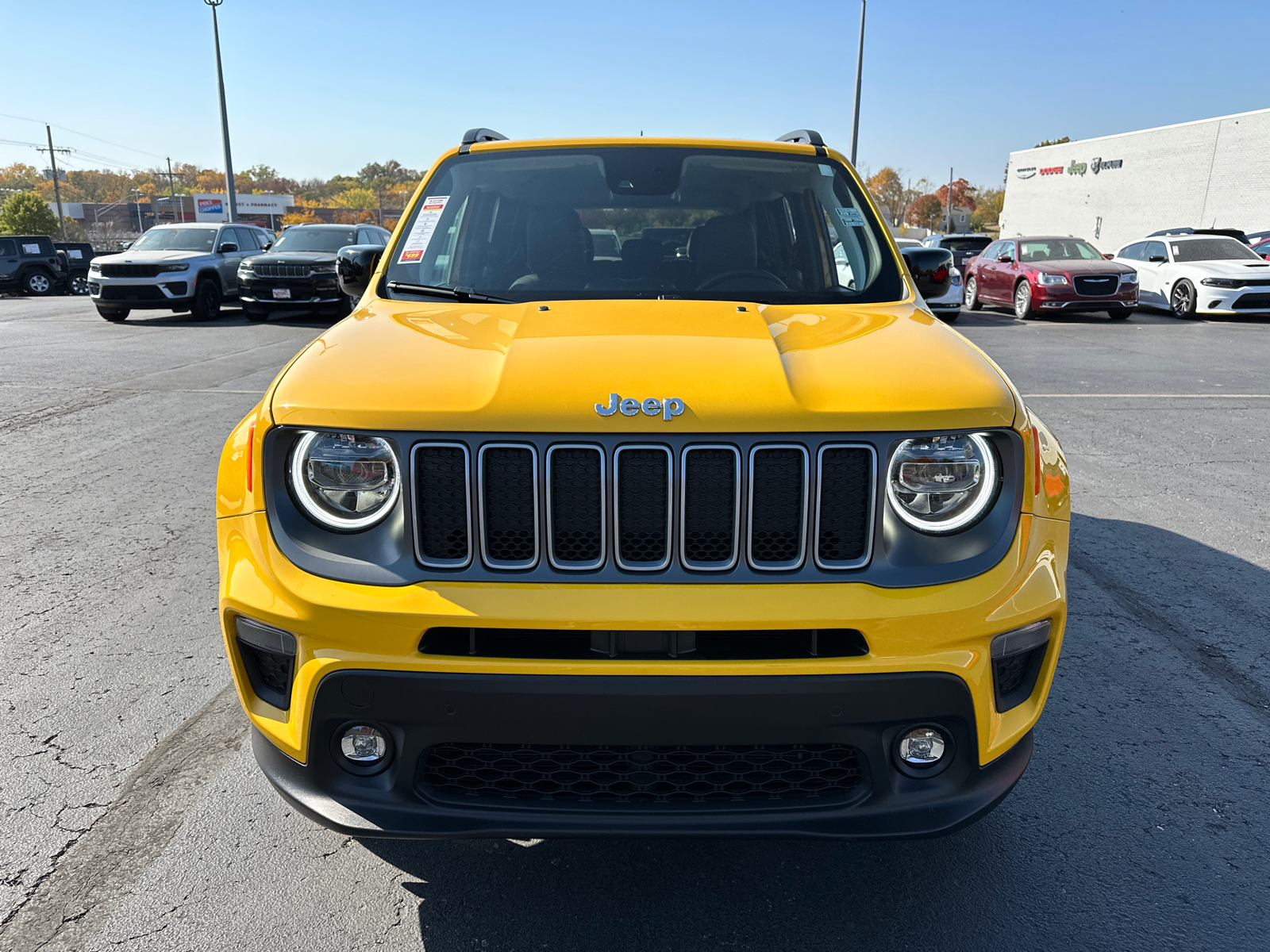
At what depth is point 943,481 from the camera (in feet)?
6.72

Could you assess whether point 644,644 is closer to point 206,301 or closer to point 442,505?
point 442,505

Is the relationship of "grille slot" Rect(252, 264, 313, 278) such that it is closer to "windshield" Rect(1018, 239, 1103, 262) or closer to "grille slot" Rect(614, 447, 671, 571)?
"windshield" Rect(1018, 239, 1103, 262)

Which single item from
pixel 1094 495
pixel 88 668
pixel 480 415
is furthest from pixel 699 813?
pixel 1094 495

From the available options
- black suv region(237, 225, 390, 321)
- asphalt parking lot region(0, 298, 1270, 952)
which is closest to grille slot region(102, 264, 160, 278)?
black suv region(237, 225, 390, 321)

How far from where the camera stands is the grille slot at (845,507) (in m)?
1.97

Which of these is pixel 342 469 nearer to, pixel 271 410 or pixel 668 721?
pixel 271 410

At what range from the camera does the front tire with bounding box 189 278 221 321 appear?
56.3 ft

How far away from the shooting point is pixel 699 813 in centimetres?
192

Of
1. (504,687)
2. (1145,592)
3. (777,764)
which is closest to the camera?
(504,687)

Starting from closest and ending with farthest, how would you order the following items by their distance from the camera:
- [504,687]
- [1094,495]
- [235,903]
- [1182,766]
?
[504,687] < [235,903] < [1182,766] < [1094,495]

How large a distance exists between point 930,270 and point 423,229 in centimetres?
187

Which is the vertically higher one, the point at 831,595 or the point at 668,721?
the point at 831,595

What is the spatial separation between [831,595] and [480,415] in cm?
81

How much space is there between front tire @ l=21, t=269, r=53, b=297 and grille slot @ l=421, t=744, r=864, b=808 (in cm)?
3196
